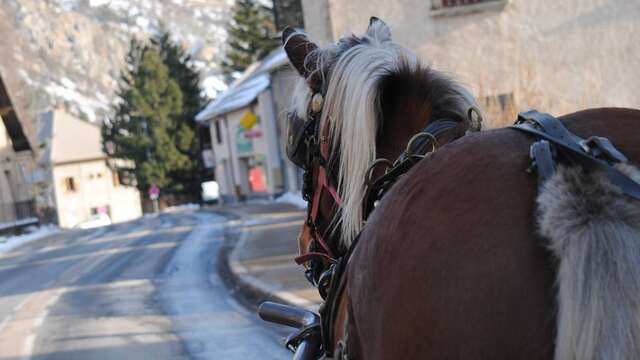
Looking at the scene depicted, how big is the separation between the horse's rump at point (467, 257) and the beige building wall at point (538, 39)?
11.0 metres

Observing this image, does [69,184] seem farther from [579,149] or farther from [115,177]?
[579,149]

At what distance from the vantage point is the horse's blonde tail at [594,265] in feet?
3.90

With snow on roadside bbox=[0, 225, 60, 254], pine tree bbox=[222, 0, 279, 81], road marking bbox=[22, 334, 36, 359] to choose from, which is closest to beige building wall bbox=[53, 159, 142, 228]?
pine tree bbox=[222, 0, 279, 81]

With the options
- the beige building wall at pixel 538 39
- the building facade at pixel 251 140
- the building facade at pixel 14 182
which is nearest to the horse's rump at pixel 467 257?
the beige building wall at pixel 538 39

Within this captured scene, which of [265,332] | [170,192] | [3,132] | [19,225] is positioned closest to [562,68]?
[265,332]

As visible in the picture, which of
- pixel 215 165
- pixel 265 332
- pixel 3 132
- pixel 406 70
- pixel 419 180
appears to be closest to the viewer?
pixel 419 180

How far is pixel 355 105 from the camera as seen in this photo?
85.1 inches

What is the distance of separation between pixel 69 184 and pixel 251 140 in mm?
30811

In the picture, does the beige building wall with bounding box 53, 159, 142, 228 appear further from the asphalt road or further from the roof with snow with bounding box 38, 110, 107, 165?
the asphalt road

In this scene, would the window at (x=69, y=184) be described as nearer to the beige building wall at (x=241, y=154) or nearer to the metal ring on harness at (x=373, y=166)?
the beige building wall at (x=241, y=154)

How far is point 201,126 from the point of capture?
5750 cm

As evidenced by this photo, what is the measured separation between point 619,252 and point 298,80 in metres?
1.79

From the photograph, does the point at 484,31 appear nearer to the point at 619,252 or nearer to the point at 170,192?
the point at 619,252

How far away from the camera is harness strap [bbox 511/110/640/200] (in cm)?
129
